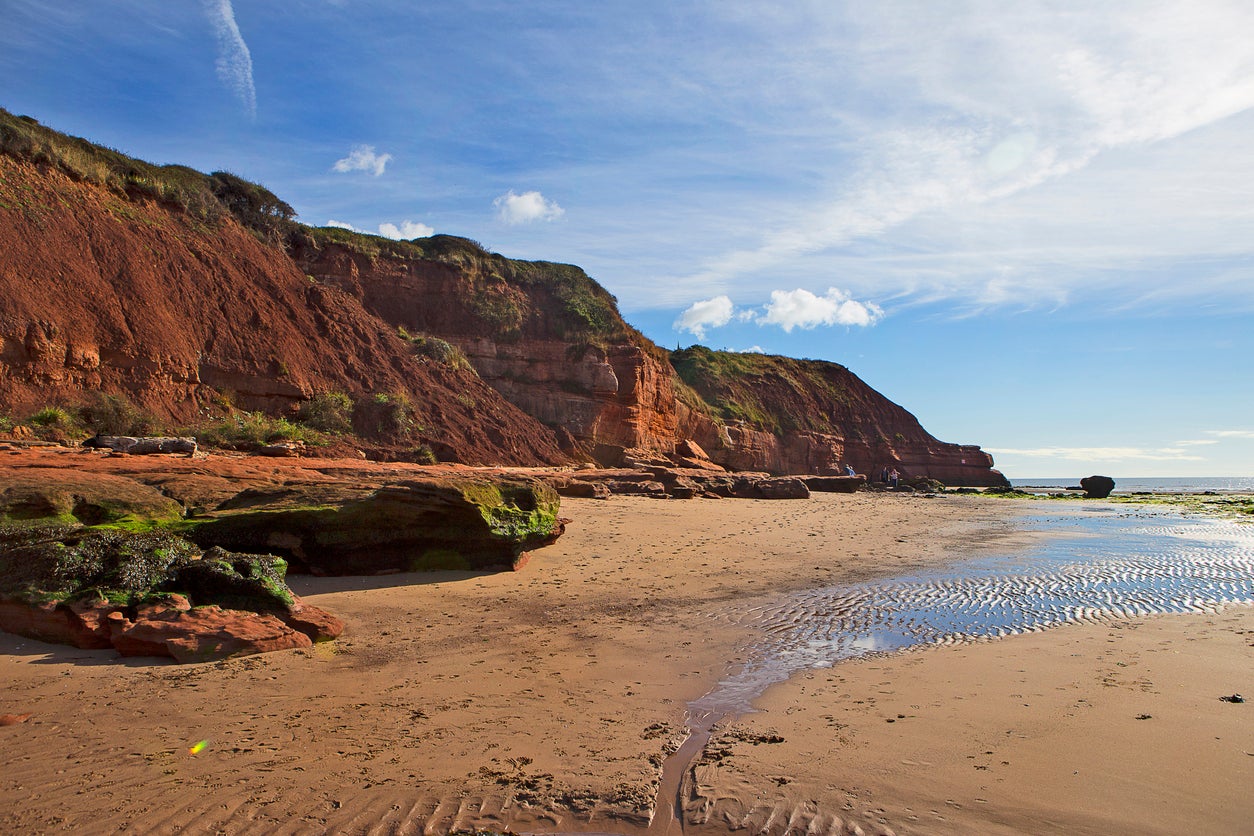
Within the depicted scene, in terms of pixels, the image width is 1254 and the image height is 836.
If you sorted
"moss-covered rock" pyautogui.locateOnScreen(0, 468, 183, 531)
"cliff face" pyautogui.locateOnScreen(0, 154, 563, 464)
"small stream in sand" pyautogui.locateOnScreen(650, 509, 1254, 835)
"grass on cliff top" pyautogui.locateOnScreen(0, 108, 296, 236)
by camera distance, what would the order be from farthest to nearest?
"grass on cliff top" pyautogui.locateOnScreen(0, 108, 296, 236), "cliff face" pyautogui.locateOnScreen(0, 154, 563, 464), "moss-covered rock" pyautogui.locateOnScreen(0, 468, 183, 531), "small stream in sand" pyautogui.locateOnScreen(650, 509, 1254, 835)

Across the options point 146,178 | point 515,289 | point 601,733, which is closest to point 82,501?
point 601,733

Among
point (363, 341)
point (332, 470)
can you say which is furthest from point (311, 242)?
point (332, 470)

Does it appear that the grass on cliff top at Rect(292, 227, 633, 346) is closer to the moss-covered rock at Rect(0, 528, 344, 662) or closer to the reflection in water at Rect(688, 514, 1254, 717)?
the reflection in water at Rect(688, 514, 1254, 717)

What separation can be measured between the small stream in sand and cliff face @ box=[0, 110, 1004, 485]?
16565 mm

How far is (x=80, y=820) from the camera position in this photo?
115 inches

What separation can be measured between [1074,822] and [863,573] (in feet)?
22.6

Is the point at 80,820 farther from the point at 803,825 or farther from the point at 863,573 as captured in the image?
the point at 863,573

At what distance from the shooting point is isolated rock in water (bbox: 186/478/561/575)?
791 centimetres

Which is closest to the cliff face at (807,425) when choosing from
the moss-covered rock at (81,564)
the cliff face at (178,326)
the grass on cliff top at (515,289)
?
the grass on cliff top at (515,289)

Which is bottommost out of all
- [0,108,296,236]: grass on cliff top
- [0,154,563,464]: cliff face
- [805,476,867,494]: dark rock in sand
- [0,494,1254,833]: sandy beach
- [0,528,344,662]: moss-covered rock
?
[0,494,1254,833]: sandy beach

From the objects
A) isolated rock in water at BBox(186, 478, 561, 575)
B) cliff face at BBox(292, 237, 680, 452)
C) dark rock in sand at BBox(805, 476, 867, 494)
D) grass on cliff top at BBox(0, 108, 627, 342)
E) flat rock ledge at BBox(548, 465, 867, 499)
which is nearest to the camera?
isolated rock in water at BBox(186, 478, 561, 575)

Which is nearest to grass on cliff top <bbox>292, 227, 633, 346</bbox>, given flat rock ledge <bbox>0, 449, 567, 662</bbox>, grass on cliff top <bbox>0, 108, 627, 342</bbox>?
grass on cliff top <bbox>0, 108, 627, 342</bbox>

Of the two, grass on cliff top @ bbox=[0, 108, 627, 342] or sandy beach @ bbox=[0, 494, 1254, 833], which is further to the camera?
grass on cliff top @ bbox=[0, 108, 627, 342]

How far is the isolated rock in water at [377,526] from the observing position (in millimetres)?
7910
